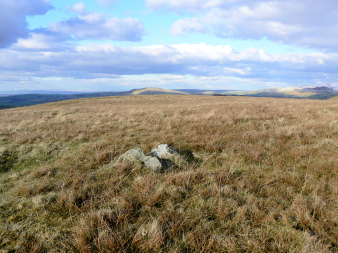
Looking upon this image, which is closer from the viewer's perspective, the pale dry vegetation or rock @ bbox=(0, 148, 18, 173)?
the pale dry vegetation

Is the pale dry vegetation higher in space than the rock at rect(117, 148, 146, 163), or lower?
lower

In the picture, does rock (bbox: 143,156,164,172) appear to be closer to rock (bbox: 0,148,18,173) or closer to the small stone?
the small stone

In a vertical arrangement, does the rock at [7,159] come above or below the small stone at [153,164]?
below

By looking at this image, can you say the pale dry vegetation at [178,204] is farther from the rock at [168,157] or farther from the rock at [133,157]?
the rock at [168,157]

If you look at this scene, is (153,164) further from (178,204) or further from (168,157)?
(178,204)

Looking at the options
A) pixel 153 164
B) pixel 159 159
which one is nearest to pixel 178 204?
pixel 153 164

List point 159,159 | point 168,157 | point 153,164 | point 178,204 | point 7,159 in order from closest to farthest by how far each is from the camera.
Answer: point 178,204, point 153,164, point 159,159, point 168,157, point 7,159

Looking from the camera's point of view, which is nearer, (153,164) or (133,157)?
(153,164)

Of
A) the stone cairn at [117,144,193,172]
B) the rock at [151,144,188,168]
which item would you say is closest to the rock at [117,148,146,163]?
the stone cairn at [117,144,193,172]

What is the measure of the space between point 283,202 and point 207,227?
5.47 feet

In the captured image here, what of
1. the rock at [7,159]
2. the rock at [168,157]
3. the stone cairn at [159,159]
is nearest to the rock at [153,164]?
the stone cairn at [159,159]

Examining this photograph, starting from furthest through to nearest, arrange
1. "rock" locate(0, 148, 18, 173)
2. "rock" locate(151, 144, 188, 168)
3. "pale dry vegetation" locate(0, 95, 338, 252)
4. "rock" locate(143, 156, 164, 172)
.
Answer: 1. "rock" locate(0, 148, 18, 173)
2. "rock" locate(151, 144, 188, 168)
3. "rock" locate(143, 156, 164, 172)
4. "pale dry vegetation" locate(0, 95, 338, 252)

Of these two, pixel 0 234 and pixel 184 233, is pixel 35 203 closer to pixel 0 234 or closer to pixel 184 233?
pixel 0 234

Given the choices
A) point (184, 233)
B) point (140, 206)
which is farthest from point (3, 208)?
point (184, 233)
